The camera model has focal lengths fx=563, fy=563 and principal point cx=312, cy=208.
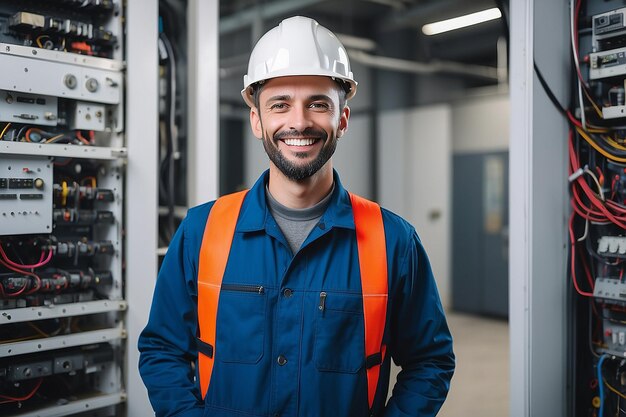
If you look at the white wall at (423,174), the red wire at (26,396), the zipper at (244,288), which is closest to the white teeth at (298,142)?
the zipper at (244,288)

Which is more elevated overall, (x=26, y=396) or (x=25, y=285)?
(x=25, y=285)

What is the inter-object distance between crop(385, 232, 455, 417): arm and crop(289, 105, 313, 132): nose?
0.41m

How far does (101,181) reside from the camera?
7.55 ft

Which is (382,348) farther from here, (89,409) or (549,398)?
(89,409)

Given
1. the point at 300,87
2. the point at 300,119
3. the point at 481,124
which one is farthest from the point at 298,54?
the point at 481,124

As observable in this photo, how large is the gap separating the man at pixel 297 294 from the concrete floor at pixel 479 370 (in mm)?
2350

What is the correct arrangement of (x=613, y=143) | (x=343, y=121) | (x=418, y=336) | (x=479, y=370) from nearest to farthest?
1. (x=418, y=336)
2. (x=343, y=121)
3. (x=613, y=143)
4. (x=479, y=370)

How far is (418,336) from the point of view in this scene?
1460 millimetres

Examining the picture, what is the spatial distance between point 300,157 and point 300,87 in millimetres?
187

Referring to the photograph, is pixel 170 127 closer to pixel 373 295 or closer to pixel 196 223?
pixel 196 223

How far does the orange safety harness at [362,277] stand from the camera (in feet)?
4.57

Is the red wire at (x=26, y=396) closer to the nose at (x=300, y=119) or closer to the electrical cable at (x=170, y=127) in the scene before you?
the electrical cable at (x=170, y=127)

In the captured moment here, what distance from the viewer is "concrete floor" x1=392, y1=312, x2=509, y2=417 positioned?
3.64 meters

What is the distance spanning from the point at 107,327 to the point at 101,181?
1.99ft
